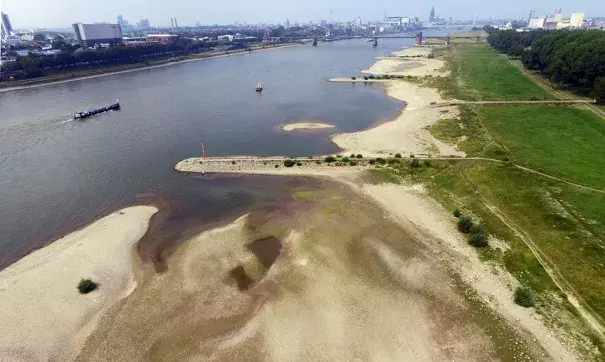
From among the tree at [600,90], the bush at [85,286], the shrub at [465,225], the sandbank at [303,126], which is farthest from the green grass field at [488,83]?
the bush at [85,286]

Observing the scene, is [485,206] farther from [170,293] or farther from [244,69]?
[244,69]

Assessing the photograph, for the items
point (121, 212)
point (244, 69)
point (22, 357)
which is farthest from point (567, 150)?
point (244, 69)

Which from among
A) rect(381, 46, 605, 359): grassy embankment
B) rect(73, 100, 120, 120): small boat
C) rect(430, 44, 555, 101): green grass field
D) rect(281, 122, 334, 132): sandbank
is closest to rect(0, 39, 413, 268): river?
rect(73, 100, 120, 120): small boat

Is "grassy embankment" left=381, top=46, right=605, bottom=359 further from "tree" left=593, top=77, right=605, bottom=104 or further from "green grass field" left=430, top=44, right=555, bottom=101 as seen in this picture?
"green grass field" left=430, top=44, right=555, bottom=101

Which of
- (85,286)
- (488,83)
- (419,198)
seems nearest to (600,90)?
(488,83)

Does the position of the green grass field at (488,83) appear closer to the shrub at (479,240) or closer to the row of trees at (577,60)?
the row of trees at (577,60)
